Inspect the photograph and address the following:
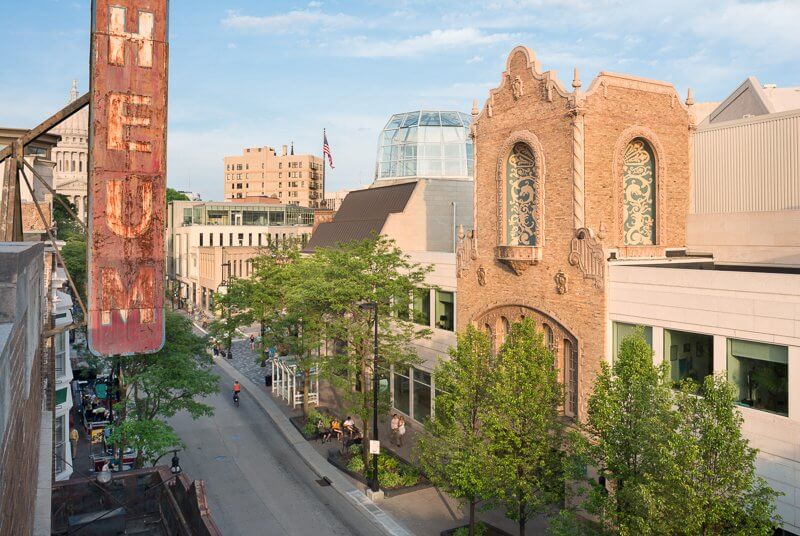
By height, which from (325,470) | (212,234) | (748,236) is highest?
(212,234)

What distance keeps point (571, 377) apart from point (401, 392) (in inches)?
528

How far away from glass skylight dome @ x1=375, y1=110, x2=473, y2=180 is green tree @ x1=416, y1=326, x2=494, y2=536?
31.1m

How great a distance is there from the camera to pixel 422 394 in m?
33.6

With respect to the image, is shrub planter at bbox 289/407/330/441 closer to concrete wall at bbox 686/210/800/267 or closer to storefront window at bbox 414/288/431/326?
storefront window at bbox 414/288/431/326

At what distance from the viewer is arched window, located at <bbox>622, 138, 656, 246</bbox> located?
83.8 feet

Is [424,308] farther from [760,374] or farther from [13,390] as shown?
[13,390]

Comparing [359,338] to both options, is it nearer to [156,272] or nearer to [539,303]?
[539,303]

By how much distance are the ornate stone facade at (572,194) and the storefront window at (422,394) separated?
6.61 metres

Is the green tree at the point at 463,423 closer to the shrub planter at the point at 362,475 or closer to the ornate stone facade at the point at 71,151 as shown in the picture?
the shrub planter at the point at 362,475

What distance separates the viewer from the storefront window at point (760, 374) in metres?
17.0

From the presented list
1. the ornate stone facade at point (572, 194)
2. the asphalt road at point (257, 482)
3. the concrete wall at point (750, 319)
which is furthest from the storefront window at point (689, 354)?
the asphalt road at point (257, 482)

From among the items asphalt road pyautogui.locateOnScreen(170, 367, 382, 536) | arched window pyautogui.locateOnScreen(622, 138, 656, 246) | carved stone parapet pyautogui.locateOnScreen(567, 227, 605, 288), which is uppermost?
arched window pyautogui.locateOnScreen(622, 138, 656, 246)

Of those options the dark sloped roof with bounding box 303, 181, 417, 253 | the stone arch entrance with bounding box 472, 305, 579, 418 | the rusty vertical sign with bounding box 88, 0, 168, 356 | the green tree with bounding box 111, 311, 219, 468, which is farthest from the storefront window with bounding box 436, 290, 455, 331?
the rusty vertical sign with bounding box 88, 0, 168, 356

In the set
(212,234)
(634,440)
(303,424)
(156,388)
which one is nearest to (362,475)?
(303,424)
